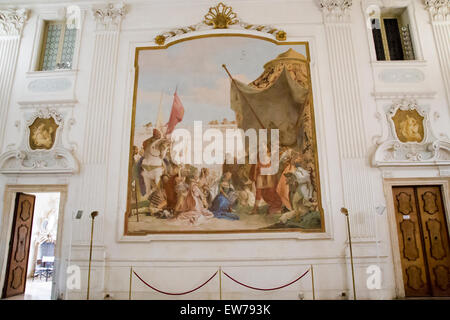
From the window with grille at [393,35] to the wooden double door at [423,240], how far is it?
13.2ft

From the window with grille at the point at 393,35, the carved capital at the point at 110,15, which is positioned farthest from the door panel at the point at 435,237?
the carved capital at the point at 110,15

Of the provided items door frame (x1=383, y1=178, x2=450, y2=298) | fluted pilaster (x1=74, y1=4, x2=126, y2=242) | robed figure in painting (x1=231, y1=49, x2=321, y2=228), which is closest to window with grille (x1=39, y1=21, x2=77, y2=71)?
fluted pilaster (x1=74, y1=4, x2=126, y2=242)

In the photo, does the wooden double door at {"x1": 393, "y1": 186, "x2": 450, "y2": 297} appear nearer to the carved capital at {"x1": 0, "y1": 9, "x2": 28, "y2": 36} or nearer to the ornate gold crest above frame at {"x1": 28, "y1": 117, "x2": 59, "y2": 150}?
the ornate gold crest above frame at {"x1": 28, "y1": 117, "x2": 59, "y2": 150}

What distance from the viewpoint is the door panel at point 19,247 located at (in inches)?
327

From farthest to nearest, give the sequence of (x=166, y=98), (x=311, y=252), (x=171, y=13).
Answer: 1. (x=171, y=13)
2. (x=166, y=98)
3. (x=311, y=252)

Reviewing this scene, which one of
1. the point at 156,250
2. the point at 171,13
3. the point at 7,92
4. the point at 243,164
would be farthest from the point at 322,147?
the point at 7,92

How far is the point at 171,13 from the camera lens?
9766 millimetres

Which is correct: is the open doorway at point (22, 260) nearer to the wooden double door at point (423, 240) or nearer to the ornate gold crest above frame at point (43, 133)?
the ornate gold crest above frame at point (43, 133)

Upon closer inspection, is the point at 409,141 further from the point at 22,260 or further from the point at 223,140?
the point at 22,260

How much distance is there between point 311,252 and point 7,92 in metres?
9.53

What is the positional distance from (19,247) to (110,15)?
7.10m

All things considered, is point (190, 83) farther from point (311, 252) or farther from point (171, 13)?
point (311, 252)

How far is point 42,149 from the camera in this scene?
8.80 m

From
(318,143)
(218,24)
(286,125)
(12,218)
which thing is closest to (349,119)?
(318,143)
